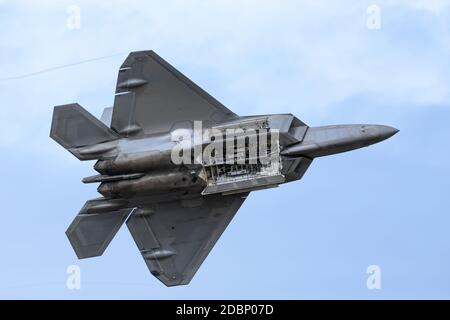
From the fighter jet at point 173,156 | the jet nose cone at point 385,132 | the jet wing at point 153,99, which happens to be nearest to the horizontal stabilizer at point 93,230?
the fighter jet at point 173,156

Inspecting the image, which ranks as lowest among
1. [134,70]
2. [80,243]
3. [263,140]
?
[80,243]

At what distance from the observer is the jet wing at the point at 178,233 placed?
33469 millimetres

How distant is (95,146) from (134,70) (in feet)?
6.95

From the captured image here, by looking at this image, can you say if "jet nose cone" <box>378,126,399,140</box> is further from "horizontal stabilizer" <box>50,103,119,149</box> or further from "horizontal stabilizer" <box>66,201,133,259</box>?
"horizontal stabilizer" <box>66,201,133,259</box>

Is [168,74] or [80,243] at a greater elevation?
[168,74]

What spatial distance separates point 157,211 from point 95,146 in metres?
2.36

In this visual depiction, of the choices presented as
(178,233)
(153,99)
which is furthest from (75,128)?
(178,233)

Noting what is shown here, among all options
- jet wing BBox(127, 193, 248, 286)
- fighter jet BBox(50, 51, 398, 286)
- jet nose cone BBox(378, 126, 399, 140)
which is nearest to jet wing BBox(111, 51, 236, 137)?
fighter jet BBox(50, 51, 398, 286)

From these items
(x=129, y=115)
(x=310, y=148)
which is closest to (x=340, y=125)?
(x=310, y=148)

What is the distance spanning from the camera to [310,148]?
31781mm

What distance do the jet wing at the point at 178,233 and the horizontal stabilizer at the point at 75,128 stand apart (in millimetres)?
2201

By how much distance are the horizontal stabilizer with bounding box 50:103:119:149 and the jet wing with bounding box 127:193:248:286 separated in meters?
2.20

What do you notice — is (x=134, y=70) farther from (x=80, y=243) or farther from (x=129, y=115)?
(x=80, y=243)

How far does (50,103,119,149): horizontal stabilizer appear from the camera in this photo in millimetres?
32938
